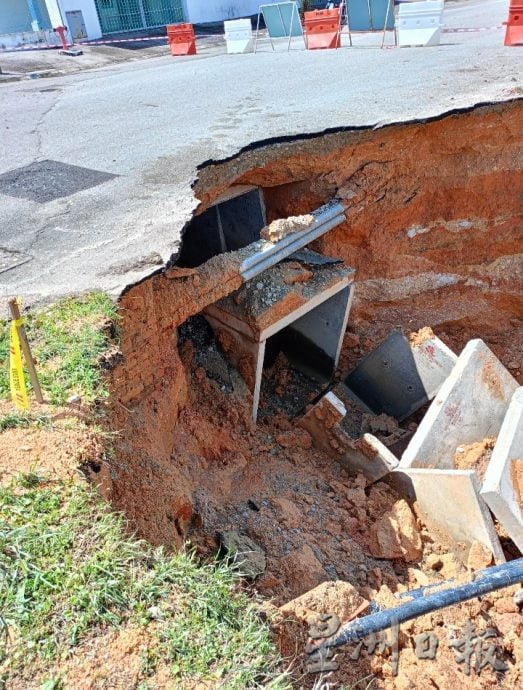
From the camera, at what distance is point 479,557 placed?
4645 millimetres

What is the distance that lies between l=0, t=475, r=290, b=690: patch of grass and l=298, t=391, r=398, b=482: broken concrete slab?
10.5 ft

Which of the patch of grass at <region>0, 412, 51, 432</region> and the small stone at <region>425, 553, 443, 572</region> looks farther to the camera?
the small stone at <region>425, 553, 443, 572</region>

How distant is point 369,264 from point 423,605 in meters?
4.47

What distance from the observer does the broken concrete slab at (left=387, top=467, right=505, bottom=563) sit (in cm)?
464

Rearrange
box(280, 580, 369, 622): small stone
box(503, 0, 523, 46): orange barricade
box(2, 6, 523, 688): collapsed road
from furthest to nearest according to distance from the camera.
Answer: box(503, 0, 523, 46): orange barricade → box(2, 6, 523, 688): collapsed road → box(280, 580, 369, 622): small stone

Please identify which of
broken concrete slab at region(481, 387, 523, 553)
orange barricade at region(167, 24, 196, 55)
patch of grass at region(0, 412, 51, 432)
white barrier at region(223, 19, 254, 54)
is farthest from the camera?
orange barricade at region(167, 24, 196, 55)

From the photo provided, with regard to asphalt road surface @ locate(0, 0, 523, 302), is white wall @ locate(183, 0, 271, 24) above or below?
above

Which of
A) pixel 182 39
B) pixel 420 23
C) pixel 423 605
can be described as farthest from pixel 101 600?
pixel 182 39

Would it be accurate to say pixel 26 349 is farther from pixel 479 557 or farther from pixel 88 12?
pixel 88 12

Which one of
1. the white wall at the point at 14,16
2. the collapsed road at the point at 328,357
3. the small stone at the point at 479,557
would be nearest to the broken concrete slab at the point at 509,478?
the collapsed road at the point at 328,357

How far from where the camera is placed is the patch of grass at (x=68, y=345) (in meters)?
3.35

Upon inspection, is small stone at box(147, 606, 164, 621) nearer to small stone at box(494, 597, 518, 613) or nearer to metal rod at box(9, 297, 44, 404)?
metal rod at box(9, 297, 44, 404)

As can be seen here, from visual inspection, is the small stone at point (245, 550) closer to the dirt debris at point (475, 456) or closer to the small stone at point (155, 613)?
the small stone at point (155, 613)

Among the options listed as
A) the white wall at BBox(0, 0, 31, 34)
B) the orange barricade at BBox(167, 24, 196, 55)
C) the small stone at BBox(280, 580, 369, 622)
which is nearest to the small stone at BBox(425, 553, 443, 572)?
the small stone at BBox(280, 580, 369, 622)
